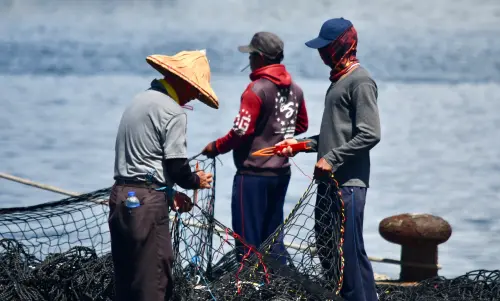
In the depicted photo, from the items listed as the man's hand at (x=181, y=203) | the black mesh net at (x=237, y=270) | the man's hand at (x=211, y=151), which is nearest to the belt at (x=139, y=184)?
the man's hand at (x=181, y=203)

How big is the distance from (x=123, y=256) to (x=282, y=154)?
1134 mm

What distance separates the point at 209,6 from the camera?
134 feet

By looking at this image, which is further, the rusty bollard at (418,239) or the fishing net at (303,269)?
the rusty bollard at (418,239)

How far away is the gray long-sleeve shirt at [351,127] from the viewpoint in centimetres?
584

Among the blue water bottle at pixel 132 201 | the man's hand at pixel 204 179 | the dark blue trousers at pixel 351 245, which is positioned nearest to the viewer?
the blue water bottle at pixel 132 201

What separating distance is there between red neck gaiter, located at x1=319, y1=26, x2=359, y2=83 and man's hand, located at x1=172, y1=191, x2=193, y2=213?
0.99m

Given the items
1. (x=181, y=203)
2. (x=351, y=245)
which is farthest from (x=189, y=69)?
(x=351, y=245)

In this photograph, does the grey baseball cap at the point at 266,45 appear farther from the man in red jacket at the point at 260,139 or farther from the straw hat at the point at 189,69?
the straw hat at the point at 189,69

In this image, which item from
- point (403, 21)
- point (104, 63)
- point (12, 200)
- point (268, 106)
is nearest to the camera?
point (268, 106)

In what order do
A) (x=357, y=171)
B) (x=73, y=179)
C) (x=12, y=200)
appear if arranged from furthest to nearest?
(x=73, y=179) → (x=12, y=200) → (x=357, y=171)

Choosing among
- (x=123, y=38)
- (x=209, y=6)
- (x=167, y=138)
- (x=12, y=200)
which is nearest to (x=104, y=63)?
(x=123, y=38)

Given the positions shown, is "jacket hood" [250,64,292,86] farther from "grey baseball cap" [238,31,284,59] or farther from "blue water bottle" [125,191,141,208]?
"blue water bottle" [125,191,141,208]

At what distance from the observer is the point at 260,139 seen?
6875 mm

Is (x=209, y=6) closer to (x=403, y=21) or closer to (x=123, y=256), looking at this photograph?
(x=403, y=21)
